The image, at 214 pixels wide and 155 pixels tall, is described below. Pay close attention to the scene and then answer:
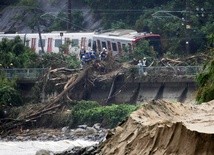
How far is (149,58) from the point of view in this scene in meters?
66.8

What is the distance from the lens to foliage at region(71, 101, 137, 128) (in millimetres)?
56969

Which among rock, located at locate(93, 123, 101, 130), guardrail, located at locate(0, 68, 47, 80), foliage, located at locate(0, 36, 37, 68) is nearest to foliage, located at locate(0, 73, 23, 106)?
guardrail, located at locate(0, 68, 47, 80)

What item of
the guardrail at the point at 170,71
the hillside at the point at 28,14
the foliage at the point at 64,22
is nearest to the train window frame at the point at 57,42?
the foliage at the point at 64,22

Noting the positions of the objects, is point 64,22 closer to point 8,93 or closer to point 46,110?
point 8,93

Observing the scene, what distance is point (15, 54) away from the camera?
71.2 m

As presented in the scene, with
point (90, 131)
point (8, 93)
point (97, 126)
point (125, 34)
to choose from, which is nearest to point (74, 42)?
point (125, 34)

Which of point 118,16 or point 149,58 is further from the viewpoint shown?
point 118,16

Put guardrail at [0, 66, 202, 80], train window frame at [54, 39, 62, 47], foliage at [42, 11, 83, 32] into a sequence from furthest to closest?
foliage at [42, 11, 83, 32] → train window frame at [54, 39, 62, 47] → guardrail at [0, 66, 202, 80]

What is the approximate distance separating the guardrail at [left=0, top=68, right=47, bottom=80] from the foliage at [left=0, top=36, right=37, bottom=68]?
1.81m

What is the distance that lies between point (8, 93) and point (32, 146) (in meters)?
15.1

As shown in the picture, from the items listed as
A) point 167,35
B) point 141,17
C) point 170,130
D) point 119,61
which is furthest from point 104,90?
point 170,130

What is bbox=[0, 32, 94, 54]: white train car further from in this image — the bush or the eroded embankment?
the eroded embankment

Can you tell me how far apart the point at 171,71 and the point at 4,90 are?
27.9ft

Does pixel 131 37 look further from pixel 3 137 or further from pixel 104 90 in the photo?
pixel 3 137
